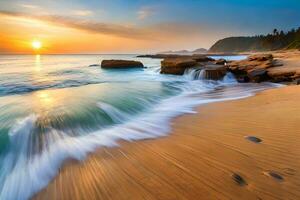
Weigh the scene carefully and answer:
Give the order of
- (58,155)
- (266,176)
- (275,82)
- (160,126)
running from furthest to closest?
(275,82) < (160,126) < (58,155) < (266,176)

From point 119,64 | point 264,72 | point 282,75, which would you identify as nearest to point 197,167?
point 282,75

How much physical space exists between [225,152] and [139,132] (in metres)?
2.26

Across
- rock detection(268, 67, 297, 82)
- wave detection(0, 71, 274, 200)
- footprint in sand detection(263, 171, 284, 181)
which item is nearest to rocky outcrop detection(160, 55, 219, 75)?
rock detection(268, 67, 297, 82)

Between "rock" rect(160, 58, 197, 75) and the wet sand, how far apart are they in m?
15.6

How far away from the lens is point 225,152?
378 centimetres

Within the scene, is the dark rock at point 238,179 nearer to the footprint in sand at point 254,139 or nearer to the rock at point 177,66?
the footprint in sand at point 254,139

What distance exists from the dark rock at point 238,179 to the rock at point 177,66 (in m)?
17.9

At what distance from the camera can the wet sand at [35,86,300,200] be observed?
8.99ft

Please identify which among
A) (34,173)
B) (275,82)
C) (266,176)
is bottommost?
(34,173)

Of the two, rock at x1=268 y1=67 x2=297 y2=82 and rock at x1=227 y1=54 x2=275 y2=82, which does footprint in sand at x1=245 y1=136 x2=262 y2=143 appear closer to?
rock at x1=268 y1=67 x2=297 y2=82

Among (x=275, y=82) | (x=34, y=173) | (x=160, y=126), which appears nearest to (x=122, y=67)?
(x=275, y=82)

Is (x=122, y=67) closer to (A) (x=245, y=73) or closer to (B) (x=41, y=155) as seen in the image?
(A) (x=245, y=73)

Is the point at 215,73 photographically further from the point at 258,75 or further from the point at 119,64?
the point at 119,64

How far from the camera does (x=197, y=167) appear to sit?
10.9ft
